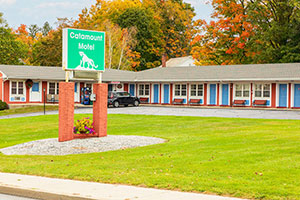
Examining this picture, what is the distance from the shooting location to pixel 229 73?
150ft

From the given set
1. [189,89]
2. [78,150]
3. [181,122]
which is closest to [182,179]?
[78,150]

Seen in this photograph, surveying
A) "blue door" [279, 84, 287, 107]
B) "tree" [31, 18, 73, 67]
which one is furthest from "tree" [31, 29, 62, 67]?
"blue door" [279, 84, 287, 107]

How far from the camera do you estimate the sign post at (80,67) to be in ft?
54.9

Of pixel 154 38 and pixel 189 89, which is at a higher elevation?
pixel 154 38

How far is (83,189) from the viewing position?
8.66 metres

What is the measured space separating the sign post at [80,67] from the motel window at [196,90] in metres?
29.9

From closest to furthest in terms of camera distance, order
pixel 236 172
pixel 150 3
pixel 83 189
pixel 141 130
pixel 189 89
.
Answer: pixel 83 189
pixel 236 172
pixel 141 130
pixel 189 89
pixel 150 3

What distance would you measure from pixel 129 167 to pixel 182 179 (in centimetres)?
218

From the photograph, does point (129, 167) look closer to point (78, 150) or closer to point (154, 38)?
point (78, 150)

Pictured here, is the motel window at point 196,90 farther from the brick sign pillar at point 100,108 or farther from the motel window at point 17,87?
the brick sign pillar at point 100,108

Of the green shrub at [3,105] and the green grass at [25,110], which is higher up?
the green shrub at [3,105]

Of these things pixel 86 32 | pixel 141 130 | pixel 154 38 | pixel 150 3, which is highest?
pixel 150 3

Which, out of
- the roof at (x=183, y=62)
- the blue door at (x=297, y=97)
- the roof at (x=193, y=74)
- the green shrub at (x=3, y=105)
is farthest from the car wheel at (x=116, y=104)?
the roof at (x=183, y=62)

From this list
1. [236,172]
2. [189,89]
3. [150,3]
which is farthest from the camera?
[150,3]
